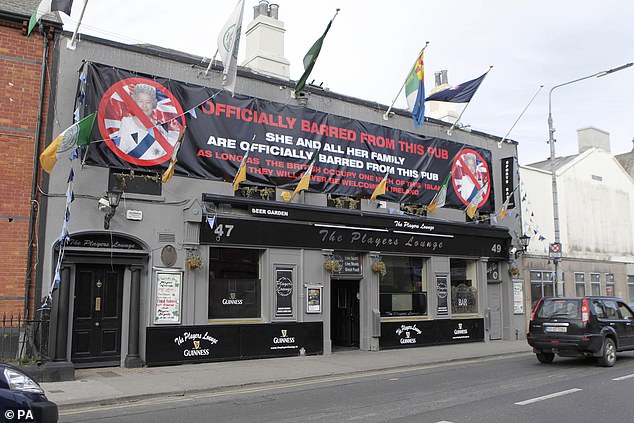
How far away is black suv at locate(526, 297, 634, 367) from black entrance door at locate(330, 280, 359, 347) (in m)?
5.44

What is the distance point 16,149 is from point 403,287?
38.6 ft

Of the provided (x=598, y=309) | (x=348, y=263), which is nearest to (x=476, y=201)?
(x=348, y=263)

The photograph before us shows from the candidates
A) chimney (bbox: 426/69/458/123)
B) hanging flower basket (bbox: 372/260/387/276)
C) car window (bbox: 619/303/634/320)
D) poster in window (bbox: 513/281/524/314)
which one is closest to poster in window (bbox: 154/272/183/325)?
hanging flower basket (bbox: 372/260/387/276)

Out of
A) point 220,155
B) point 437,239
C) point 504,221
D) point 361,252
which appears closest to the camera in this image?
point 220,155

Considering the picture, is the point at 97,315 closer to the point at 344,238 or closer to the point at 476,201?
the point at 344,238

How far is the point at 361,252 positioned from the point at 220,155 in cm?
534

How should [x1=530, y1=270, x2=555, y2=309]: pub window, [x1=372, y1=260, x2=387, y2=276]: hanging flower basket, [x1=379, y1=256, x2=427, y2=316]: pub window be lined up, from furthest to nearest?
[x1=530, y1=270, x2=555, y2=309]: pub window → [x1=379, y1=256, x2=427, y2=316]: pub window → [x1=372, y1=260, x2=387, y2=276]: hanging flower basket

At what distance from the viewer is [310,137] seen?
1641 centimetres

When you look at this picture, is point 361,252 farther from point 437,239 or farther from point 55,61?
point 55,61

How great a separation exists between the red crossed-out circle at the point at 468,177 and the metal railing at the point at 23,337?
45.8ft

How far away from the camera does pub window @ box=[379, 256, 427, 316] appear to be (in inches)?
692

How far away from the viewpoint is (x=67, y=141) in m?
11.1

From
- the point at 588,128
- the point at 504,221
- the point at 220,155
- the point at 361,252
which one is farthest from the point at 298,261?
the point at 588,128

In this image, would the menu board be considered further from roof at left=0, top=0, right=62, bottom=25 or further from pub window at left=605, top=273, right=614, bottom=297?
pub window at left=605, top=273, right=614, bottom=297
